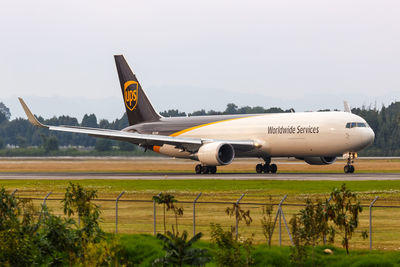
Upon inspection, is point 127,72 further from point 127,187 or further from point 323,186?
point 323,186

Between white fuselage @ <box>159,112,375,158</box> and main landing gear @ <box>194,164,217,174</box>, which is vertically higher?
white fuselage @ <box>159,112,375,158</box>

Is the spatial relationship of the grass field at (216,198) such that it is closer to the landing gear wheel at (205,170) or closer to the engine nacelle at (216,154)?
the engine nacelle at (216,154)

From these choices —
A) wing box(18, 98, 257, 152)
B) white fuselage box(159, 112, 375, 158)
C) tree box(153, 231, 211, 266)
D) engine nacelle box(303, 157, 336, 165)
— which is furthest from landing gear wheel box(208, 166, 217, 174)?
tree box(153, 231, 211, 266)

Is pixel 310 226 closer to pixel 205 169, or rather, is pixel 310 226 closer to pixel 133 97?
pixel 205 169

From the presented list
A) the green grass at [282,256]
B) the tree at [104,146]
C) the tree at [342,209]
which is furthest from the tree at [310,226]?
the tree at [104,146]

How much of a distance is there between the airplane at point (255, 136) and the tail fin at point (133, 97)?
0.40 metres

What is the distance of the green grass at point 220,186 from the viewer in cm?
4216

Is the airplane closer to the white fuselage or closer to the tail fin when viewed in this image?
the white fuselage

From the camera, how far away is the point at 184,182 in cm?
4978

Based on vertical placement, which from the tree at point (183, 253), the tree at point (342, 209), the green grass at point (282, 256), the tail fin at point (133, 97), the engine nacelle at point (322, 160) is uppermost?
the tail fin at point (133, 97)

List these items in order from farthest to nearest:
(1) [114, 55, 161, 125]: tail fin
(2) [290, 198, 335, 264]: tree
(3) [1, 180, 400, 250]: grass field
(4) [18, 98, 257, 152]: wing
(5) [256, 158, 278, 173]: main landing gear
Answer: (1) [114, 55, 161, 125]: tail fin
(5) [256, 158, 278, 173]: main landing gear
(4) [18, 98, 257, 152]: wing
(3) [1, 180, 400, 250]: grass field
(2) [290, 198, 335, 264]: tree

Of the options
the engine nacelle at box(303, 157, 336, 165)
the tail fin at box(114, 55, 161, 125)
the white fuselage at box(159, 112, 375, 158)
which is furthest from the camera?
the tail fin at box(114, 55, 161, 125)

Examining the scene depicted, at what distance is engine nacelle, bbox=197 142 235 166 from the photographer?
2272 inches

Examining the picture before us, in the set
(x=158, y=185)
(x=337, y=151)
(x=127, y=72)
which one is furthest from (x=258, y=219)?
(x=127, y=72)
